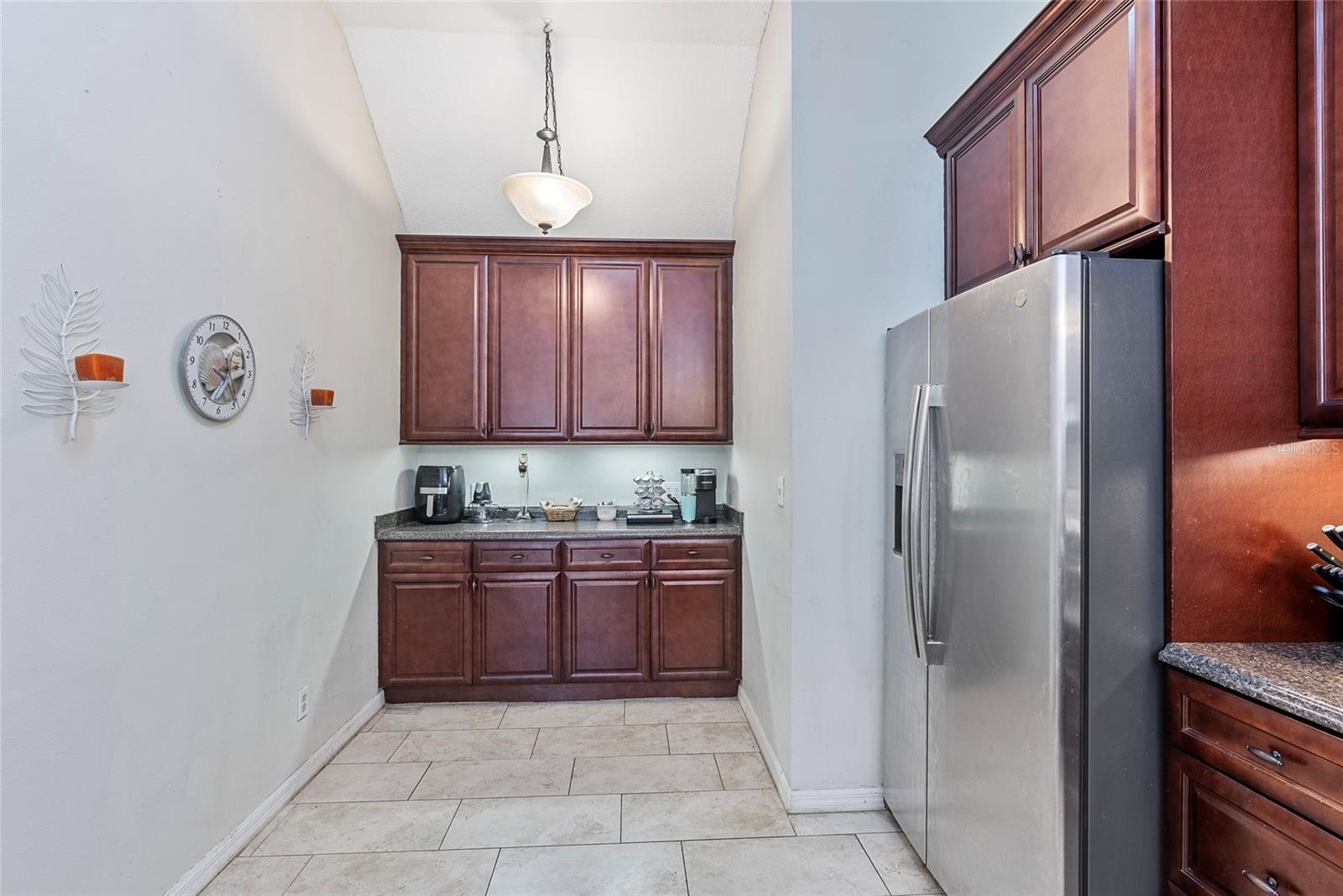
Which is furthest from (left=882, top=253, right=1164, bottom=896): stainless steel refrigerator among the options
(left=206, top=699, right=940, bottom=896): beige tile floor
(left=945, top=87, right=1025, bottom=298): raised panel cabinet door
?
(left=206, top=699, right=940, bottom=896): beige tile floor

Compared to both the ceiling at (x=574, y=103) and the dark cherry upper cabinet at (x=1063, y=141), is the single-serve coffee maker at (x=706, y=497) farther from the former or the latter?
the dark cherry upper cabinet at (x=1063, y=141)

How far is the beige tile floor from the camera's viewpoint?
1.97 metres

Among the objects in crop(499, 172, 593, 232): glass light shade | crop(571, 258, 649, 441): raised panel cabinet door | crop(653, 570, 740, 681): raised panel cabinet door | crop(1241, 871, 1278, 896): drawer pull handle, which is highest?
crop(499, 172, 593, 232): glass light shade

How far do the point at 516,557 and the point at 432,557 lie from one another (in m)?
0.45

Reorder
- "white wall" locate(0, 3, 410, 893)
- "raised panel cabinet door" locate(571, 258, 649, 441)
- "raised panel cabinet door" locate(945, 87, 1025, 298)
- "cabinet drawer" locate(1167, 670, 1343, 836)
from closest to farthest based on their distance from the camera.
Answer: "cabinet drawer" locate(1167, 670, 1343, 836) → "white wall" locate(0, 3, 410, 893) → "raised panel cabinet door" locate(945, 87, 1025, 298) → "raised panel cabinet door" locate(571, 258, 649, 441)

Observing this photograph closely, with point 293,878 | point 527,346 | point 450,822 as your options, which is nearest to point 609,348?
point 527,346

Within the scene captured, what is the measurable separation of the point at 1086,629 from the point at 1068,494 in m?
0.30

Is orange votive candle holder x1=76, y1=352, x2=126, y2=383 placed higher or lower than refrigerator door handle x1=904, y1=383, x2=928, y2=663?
higher

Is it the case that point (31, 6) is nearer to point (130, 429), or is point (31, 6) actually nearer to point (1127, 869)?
point (130, 429)

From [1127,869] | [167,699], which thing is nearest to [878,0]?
[1127,869]

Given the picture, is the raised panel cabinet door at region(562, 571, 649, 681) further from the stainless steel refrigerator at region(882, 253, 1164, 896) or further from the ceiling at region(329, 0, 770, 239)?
the ceiling at region(329, 0, 770, 239)

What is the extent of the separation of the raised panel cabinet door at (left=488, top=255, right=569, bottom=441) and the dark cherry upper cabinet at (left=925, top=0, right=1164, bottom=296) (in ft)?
7.64

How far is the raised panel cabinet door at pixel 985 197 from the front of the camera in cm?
185

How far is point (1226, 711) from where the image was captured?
3.96 feet
